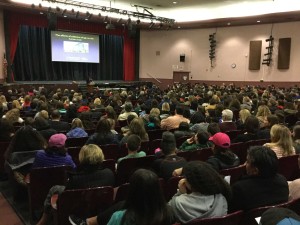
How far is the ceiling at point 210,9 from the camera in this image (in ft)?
48.9

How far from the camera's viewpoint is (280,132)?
3729 mm

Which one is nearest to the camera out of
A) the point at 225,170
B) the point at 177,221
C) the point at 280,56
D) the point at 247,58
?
the point at 177,221

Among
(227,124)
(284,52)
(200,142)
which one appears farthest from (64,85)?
(200,142)

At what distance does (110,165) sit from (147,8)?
15291mm

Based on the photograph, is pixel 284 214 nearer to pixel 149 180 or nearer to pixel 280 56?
pixel 149 180

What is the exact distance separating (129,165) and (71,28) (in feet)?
52.8

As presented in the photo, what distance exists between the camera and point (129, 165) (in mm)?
3430

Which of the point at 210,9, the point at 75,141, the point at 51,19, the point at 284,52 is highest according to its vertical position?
the point at 210,9

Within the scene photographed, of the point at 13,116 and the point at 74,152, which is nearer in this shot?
the point at 74,152

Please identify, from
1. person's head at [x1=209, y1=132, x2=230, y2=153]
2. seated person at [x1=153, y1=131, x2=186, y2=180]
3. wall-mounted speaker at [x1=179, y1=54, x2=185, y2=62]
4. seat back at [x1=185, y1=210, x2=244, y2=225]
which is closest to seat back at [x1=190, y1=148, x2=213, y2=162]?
seated person at [x1=153, y1=131, x2=186, y2=180]

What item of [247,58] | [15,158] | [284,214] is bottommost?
[15,158]

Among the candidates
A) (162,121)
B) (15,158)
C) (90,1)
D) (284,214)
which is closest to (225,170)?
(284,214)

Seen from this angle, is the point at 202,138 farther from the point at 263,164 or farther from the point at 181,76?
the point at 181,76

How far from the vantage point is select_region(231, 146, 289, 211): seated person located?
2312mm
